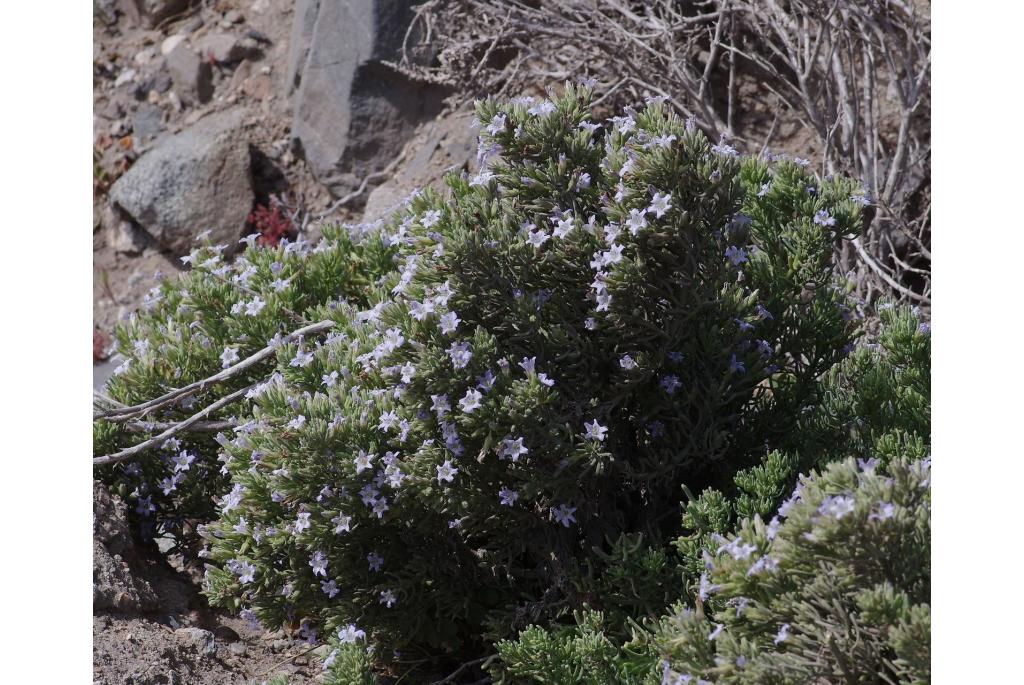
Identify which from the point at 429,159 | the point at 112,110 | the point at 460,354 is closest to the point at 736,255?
→ the point at 460,354

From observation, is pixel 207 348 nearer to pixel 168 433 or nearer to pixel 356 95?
pixel 168 433

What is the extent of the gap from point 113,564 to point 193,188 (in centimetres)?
341

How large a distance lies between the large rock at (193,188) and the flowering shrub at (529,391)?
11.0 ft

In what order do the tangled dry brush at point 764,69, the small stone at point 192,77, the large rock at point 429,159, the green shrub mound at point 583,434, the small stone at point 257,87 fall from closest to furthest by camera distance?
A: the green shrub mound at point 583,434 → the tangled dry brush at point 764,69 → the large rock at point 429,159 → the small stone at point 257,87 → the small stone at point 192,77

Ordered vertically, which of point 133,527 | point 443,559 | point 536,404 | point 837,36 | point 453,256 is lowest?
point 133,527

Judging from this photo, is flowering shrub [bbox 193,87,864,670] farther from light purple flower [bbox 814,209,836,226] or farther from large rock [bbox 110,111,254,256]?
large rock [bbox 110,111,254,256]

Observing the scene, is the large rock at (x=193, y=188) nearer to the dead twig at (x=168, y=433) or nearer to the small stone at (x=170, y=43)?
the small stone at (x=170, y=43)

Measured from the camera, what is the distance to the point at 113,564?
10.9ft

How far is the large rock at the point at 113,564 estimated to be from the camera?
3242mm

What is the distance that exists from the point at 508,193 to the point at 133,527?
75.0 inches

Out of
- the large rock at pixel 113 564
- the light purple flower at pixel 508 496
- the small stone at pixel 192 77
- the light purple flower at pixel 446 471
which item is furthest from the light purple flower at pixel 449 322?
the small stone at pixel 192 77

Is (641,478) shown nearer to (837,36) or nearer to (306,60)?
(837,36)

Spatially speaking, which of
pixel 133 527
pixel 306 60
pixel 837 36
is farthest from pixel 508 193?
pixel 306 60

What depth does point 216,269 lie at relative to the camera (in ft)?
13.0
